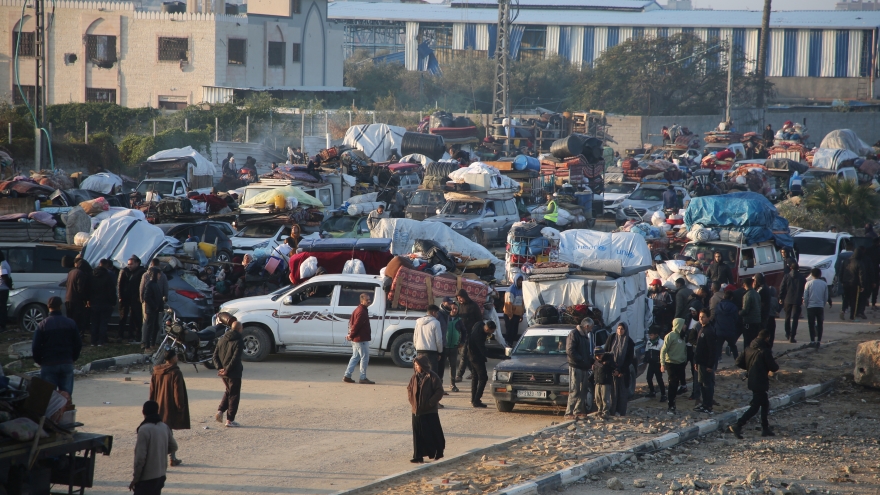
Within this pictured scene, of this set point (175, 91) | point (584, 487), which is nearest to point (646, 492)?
point (584, 487)

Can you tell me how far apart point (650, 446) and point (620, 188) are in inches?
1118

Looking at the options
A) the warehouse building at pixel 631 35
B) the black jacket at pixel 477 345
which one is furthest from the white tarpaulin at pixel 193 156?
the warehouse building at pixel 631 35

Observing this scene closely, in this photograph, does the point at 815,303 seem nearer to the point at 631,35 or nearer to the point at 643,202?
the point at 643,202

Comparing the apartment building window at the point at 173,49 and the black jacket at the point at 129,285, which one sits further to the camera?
the apartment building window at the point at 173,49

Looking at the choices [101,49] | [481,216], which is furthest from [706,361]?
[101,49]

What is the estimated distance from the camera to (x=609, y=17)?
79.1 meters

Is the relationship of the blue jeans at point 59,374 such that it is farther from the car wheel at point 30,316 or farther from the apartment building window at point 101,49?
the apartment building window at point 101,49

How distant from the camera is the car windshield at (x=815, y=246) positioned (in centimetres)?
2341

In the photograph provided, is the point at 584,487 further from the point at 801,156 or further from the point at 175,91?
the point at 175,91

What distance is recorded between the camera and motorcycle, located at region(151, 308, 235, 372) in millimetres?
14789

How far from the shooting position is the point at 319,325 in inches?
617

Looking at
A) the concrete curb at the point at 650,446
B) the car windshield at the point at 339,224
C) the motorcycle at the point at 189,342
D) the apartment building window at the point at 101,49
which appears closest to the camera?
the concrete curb at the point at 650,446

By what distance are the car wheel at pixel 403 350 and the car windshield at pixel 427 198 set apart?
13903mm

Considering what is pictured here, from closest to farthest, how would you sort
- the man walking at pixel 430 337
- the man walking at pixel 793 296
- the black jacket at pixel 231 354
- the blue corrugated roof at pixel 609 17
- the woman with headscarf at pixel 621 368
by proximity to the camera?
the black jacket at pixel 231 354 → the woman with headscarf at pixel 621 368 → the man walking at pixel 430 337 → the man walking at pixel 793 296 → the blue corrugated roof at pixel 609 17
